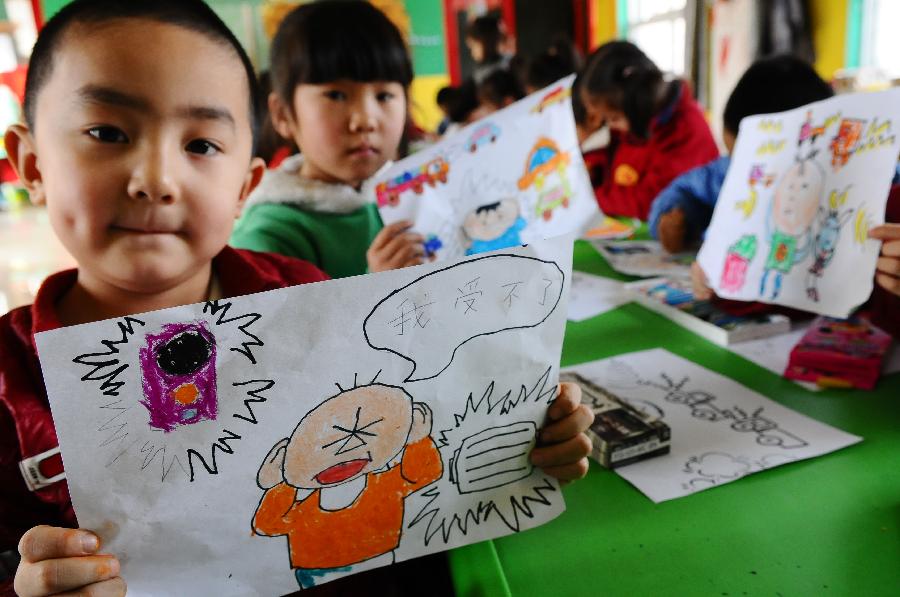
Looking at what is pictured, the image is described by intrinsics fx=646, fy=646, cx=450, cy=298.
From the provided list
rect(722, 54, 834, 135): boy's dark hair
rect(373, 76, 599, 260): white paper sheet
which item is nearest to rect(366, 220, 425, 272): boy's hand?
rect(373, 76, 599, 260): white paper sheet

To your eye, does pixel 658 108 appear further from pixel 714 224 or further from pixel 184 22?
pixel 184 22

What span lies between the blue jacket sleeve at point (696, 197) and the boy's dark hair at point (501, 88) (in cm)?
127

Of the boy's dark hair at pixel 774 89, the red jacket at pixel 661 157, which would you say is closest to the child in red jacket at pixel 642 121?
the red jacket at pixel 661 157

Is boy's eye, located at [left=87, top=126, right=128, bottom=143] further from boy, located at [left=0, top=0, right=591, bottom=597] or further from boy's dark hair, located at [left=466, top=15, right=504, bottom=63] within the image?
boy's dark hair, located at [left=466, top=15, right=504, bottom=63]

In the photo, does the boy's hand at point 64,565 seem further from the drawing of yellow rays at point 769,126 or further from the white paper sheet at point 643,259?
the white paper sheet at point 643,259

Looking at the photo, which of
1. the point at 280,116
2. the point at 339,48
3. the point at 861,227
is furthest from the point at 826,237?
the point at 280,116

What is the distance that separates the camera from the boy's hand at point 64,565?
34 centimetres

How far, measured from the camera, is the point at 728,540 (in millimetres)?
453

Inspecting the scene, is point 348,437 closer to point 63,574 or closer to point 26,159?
point 63,574

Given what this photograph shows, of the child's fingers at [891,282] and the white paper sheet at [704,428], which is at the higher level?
the child's fingers at [891,282]

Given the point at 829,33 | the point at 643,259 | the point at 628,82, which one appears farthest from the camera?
the point at 829,33

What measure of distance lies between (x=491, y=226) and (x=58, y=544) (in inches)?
24.9

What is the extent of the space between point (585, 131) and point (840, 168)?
1.26m

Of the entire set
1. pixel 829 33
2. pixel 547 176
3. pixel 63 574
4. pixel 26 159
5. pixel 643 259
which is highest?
pixel 829 33
